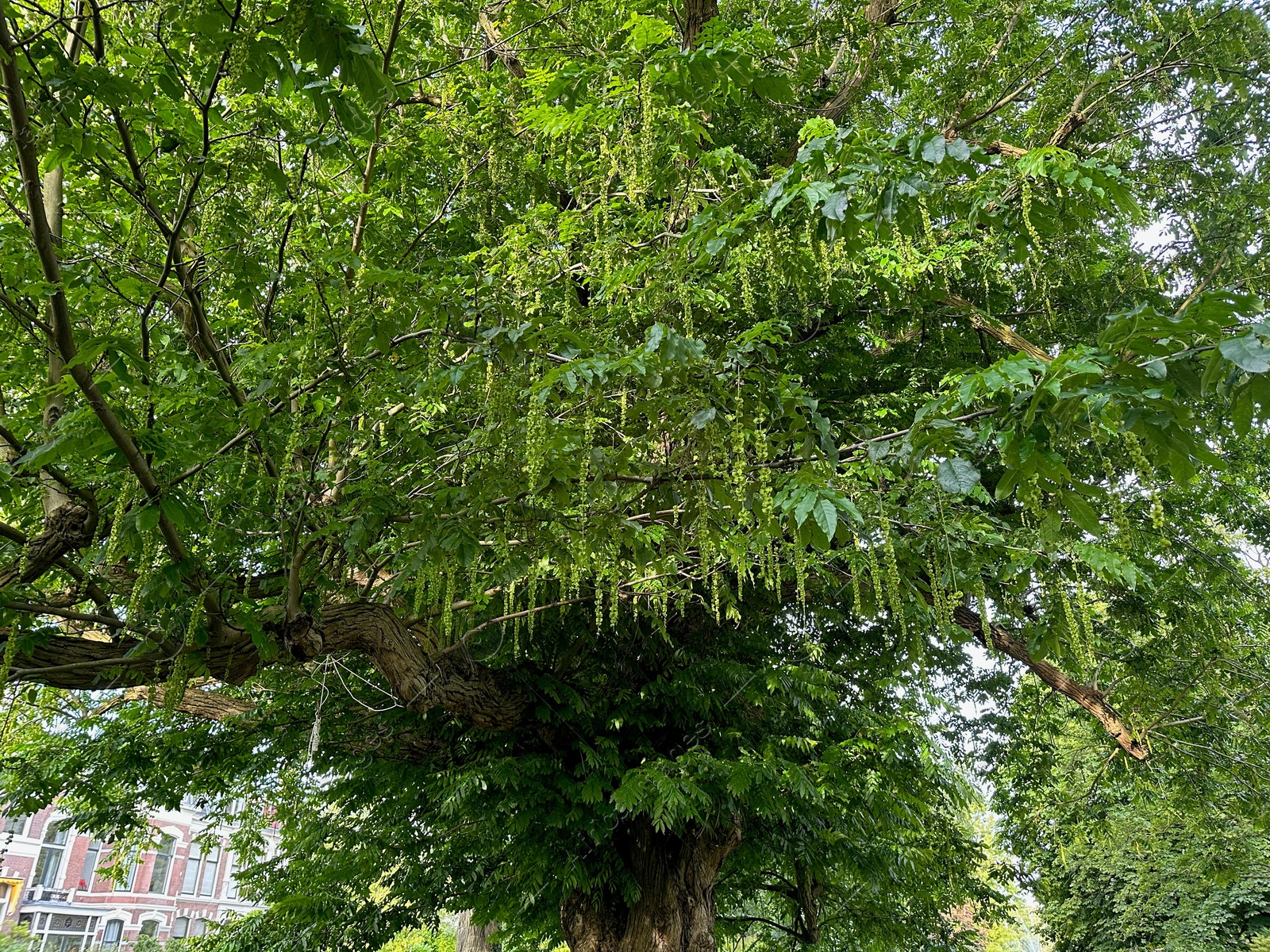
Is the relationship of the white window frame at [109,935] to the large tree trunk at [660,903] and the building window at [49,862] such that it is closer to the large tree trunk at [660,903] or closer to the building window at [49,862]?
the building window at [49,862]

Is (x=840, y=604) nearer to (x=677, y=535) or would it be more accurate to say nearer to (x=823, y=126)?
(x=677, y=535)

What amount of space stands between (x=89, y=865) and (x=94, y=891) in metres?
0.85

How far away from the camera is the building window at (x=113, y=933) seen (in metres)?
22.2

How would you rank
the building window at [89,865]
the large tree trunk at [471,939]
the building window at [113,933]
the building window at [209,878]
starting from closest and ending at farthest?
the large tree trunk at [471,939] < the building window at [89,865] < the building window at [113,933] < the building window at [209,878]

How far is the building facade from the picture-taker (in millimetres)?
19859

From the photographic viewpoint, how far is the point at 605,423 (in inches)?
104

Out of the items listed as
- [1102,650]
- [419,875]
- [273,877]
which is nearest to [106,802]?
[273,877]

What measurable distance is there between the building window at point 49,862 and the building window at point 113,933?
247 centimetres

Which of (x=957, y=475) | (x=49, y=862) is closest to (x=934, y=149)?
(x=957, y=475)

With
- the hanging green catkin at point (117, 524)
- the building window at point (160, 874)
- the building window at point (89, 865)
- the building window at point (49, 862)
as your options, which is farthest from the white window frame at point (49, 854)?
the hanging green catkin at point (117, 524)

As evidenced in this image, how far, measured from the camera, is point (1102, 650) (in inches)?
217

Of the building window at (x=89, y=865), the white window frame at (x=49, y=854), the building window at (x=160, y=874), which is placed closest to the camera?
the white window frame at (x=49, y=854)

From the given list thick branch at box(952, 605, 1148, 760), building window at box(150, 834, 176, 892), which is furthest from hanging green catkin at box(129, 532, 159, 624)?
building window at box(150, 834, 176, 892)

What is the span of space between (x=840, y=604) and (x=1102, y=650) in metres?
1.85
